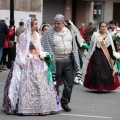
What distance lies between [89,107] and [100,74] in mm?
2020

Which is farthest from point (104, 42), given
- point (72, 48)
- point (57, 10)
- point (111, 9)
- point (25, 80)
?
point (111, 9)

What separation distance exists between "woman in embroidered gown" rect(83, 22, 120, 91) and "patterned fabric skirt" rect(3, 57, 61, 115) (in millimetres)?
2929

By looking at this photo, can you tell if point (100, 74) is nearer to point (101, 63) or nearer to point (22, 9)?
point (101, 63)

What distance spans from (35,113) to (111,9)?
23850 millimetres

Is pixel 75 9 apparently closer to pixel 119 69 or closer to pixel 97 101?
pixel 119 69

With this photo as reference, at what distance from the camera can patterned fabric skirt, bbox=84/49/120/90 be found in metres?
11.0

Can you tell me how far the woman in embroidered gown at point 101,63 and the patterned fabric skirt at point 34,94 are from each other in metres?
2.93

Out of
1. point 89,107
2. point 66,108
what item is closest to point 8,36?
point 89,107

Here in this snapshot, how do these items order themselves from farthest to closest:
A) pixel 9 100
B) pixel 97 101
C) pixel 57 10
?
pixel 57 10
pixel 97 101
pixel 9 100

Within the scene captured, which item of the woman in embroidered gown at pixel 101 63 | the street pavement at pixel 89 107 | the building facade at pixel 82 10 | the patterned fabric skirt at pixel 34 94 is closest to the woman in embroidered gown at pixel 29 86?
the patterned fabric skirt at pixel 34 94

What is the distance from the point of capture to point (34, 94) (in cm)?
805

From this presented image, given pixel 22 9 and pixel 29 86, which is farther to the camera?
pixel 22 9

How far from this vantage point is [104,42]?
10.8 metres

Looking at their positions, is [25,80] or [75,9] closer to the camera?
[25,80]
